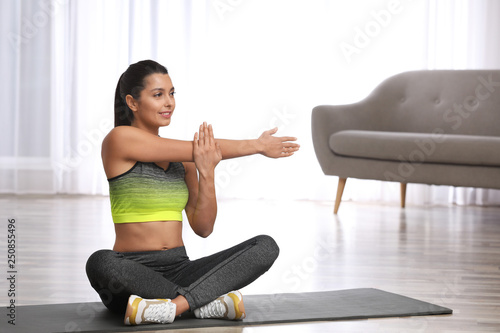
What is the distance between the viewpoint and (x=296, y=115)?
489 cm

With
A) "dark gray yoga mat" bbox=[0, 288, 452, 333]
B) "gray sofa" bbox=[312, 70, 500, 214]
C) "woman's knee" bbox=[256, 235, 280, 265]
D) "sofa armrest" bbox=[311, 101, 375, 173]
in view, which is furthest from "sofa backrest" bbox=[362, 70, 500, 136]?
"woman's knee" bbox=[256, 235, 280, 265]

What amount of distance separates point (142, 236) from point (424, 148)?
2302mm

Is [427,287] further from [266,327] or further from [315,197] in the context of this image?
[315,197]

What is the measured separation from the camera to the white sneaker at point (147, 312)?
159cm

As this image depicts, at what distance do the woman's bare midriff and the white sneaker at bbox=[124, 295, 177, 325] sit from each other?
15 centimetres

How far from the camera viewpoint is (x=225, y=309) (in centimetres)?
166

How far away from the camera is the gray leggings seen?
1626 mm

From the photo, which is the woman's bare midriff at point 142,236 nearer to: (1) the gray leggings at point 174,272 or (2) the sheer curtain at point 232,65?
(1) the gray leggings at point 174,272

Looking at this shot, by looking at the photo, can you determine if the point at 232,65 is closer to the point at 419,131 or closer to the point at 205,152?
the point at 419,131

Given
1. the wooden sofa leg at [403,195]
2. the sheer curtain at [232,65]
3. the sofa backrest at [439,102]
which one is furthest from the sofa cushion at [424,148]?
the sheer curtain at [232,65]

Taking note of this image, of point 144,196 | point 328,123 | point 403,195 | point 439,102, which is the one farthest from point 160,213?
point 439,102

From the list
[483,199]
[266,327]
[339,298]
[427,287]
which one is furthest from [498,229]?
[266,327]

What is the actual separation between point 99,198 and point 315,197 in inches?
55.7

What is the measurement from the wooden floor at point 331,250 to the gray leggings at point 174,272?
124 mm
